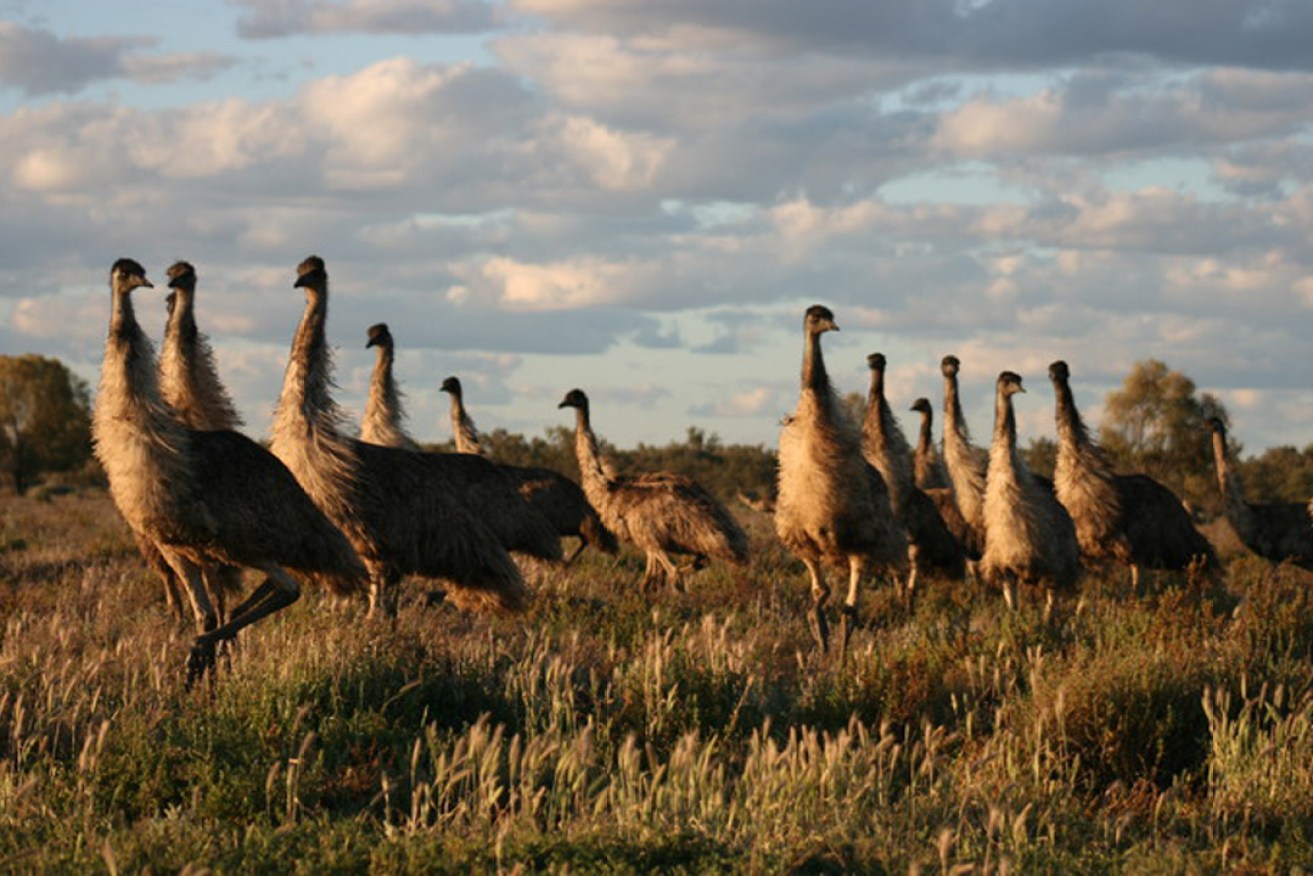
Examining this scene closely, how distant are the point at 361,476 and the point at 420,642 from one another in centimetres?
259

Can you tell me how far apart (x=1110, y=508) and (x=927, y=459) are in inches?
166

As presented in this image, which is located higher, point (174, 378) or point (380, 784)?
point (174, 378)

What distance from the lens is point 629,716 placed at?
7.99 meters

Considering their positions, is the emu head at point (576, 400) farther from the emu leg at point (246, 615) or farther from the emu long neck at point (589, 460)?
the emu leg at point (246, 615)

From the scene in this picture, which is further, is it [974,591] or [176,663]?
[974,591]

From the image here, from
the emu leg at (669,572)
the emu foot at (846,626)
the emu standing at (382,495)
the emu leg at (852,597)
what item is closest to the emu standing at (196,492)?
the emu standing at (382,495)

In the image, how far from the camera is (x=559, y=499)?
57.6 feet

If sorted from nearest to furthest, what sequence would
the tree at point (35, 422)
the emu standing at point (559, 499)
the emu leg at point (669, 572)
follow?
the emu leg at point (669, 572) → the emu standing at point (559, 499) → the tree at point (35, 422)

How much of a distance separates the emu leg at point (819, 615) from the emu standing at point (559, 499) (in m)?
5.10

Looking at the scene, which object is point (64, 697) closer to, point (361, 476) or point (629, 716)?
point (629, 716)

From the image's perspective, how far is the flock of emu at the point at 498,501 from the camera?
9.17 meters

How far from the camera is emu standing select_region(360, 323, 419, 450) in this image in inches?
562

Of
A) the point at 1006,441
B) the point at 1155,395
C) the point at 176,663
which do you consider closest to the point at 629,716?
the point at 176,663

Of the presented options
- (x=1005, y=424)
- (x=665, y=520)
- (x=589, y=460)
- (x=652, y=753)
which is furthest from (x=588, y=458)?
(x=652, y=753)
